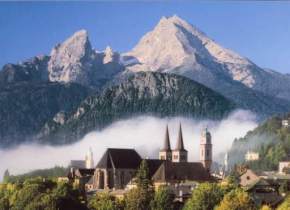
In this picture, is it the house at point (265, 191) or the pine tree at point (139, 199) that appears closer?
the house at point (265, 191)

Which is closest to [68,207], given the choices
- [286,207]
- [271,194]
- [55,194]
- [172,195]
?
[55,194]

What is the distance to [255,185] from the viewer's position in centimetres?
18150

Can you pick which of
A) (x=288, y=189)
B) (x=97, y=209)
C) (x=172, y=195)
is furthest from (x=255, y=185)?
(x=97, y=209)

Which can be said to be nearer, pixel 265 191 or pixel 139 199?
pixel 139 199

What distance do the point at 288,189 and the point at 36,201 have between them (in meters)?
52.4

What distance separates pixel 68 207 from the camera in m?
169

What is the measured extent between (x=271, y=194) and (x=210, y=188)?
1274 cm

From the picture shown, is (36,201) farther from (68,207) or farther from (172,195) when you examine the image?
(172,195)

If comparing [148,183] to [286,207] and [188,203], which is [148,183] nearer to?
[188,203]

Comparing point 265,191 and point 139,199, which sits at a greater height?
point 265,191

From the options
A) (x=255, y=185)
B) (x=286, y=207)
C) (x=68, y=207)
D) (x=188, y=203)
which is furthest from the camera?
(x=255, y=185)

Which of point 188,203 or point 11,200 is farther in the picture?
point 11,200

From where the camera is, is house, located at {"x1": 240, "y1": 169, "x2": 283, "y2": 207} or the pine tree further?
the pine tree

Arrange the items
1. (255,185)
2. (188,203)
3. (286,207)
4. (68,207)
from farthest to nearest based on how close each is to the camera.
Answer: (255,185) < (68,207) < (188,203) < (286,207)
